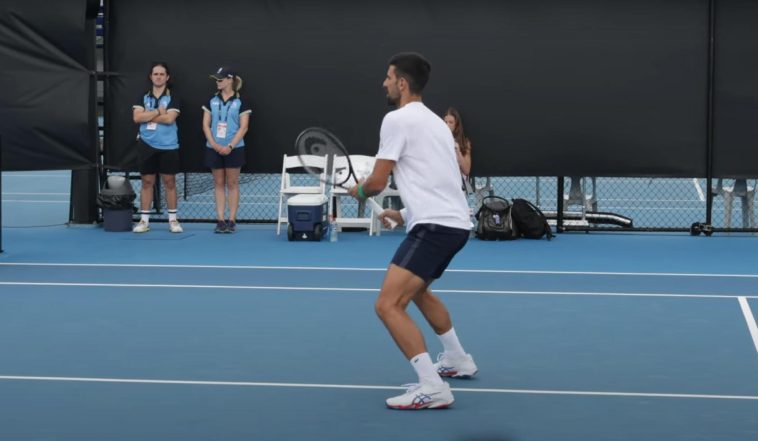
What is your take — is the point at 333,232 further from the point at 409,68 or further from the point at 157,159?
the point at 409,68

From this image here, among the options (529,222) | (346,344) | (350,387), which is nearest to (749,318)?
(346,344)

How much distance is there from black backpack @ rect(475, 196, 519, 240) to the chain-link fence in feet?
2.01

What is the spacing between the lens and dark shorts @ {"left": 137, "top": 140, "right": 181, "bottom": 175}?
1244 centimetres

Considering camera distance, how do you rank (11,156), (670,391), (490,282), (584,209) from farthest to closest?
(584,209) < (11,156) < (490,282) < (670,391)

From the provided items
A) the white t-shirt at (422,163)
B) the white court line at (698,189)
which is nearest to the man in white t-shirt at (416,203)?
the white t-shirt at (422,163)

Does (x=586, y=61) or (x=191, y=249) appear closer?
(x=191, y=249)

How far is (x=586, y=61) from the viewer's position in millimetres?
12438

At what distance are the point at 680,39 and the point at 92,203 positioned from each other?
→ 6.18m

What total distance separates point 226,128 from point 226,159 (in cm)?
31

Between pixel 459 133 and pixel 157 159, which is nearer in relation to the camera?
pixel 459 133

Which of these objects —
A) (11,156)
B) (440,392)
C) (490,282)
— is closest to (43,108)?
(11,156)

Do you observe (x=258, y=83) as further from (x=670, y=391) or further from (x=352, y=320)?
(x=670, y=391)

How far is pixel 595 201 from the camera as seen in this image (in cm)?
1395

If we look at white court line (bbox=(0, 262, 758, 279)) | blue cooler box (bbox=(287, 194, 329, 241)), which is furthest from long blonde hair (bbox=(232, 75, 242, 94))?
white court line (bbox=(0, 262, 758, 279))
